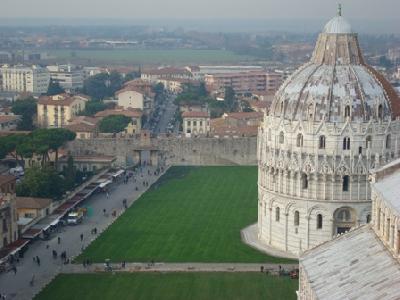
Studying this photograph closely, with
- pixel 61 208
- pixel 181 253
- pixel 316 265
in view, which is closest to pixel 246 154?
pixel 61 208

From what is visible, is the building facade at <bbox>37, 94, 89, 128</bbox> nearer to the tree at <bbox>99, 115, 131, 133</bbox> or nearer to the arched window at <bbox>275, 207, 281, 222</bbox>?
the tree at <bbox>99, 115, 131, 133</bbox>

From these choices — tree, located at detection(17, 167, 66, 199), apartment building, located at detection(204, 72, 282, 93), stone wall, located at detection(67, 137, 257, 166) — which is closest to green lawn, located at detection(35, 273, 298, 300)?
tree, located at detection(17, 167, 66, 199)

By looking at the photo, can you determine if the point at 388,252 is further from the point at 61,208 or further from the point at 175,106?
the point at 175,106

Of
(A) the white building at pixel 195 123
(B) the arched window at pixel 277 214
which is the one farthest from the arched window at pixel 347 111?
(A) the white building at pixel 195 123

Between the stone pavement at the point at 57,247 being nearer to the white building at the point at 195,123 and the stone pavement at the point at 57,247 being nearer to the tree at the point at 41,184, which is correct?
the tree at the point at 41,184

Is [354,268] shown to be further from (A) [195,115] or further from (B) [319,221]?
(A) [195,115]
